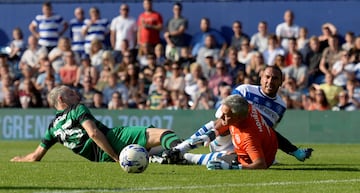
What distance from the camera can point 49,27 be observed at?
88.2 ft

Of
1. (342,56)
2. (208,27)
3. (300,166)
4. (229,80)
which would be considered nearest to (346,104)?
(342,56)

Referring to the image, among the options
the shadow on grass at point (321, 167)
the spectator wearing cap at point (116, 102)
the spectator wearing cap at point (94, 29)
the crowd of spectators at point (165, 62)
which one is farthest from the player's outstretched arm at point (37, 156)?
the spectator wearing cap at point (94, 29)

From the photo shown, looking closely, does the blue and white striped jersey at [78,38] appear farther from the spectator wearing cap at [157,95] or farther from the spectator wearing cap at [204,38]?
Result: the spectator wearing cap at [157,95]

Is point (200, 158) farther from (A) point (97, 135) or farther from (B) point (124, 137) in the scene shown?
(A) point (97, 135)

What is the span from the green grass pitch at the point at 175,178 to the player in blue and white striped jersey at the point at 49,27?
12.3 m

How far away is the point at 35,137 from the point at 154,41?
4135 mm

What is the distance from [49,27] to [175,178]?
16.0 m

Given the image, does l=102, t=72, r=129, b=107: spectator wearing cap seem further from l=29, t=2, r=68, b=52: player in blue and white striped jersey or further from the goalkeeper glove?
the goalkeeper glove

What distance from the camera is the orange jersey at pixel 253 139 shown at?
12.7 meters

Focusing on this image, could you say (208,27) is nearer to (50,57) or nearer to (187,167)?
(50,57)

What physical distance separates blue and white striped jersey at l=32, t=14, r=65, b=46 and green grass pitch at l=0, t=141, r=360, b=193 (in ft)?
40.5

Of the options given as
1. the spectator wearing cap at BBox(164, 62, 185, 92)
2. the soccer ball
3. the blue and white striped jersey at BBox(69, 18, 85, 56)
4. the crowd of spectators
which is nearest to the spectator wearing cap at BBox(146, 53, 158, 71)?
the crowd of spectators

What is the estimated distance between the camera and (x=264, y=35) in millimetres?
25469

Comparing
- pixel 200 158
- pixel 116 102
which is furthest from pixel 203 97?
pixel 200 158
